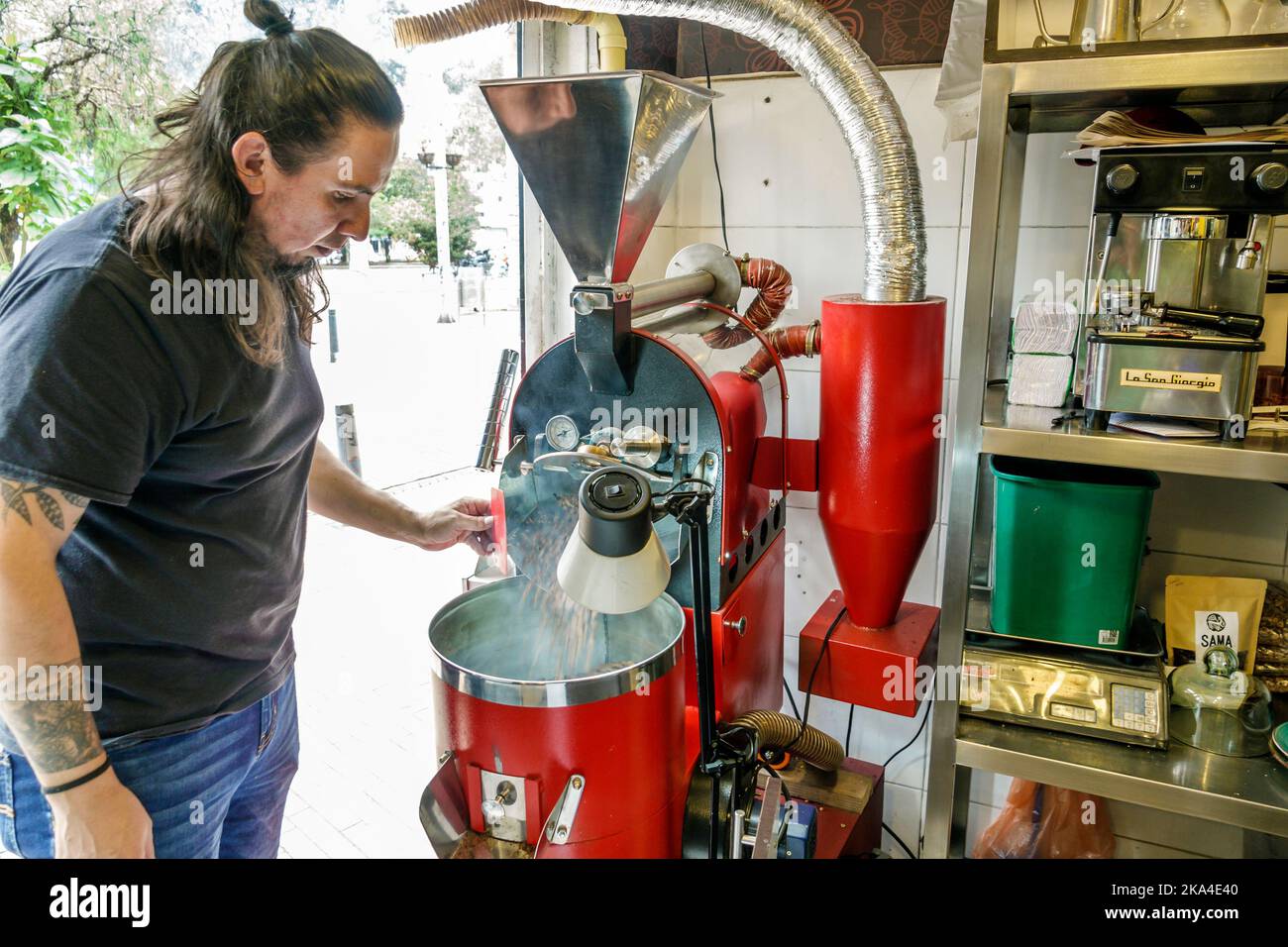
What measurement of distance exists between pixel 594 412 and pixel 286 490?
1.73ft

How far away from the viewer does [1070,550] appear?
156 cm

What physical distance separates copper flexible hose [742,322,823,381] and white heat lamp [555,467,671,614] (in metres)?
0.78

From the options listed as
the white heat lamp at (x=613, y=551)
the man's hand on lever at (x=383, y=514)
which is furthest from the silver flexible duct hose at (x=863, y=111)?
the man's hand on lever at (x=383, y=514)

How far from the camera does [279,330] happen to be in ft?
4.27

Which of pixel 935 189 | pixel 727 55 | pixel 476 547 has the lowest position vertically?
pixel 476 547

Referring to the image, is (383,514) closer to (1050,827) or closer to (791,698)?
(791,698)

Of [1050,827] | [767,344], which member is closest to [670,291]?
[767,344]

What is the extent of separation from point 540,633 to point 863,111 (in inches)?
44.7

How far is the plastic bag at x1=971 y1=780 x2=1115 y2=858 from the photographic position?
2.01 m

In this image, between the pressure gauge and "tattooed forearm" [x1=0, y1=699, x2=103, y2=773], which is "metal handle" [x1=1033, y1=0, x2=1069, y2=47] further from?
"tattooed forearm" [x1=0, y1=699, x2=103, y2=773]

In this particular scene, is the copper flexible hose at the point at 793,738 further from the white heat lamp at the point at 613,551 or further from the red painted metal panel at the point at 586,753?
the white heat lamp at the point at 613,551

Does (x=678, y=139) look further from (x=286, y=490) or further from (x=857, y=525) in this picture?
(x=286, y=490)
